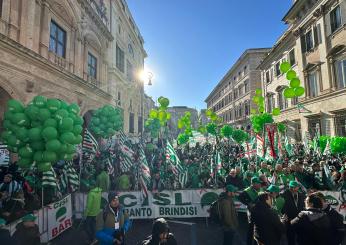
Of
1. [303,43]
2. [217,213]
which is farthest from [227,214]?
[303,43]

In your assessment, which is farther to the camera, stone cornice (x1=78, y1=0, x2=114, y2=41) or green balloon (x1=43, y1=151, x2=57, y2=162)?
stone cornice (x1=78, y1=0, x2=114, y2=41)

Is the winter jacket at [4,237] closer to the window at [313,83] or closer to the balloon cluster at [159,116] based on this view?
the balloon cluster at [159,116]

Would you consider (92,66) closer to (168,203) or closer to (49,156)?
(49,156)

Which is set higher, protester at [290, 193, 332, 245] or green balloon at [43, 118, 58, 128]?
green balloon at [43, 118, 58, 128]

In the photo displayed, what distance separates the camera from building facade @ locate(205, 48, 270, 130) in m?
36.6

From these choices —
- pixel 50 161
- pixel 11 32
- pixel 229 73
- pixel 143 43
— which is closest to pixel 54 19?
pixel 11 32

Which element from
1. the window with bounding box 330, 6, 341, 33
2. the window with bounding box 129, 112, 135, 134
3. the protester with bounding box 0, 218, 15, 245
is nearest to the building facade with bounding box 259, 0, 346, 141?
→ the window with bounding box 330, 6, 341, 33

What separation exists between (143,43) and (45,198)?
126ft

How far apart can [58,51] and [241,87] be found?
33.9 meters

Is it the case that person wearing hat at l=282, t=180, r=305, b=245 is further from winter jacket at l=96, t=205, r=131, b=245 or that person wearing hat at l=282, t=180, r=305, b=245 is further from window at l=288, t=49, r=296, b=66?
window at l=288, t=49, r=296, b=66

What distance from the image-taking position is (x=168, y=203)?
698 centimetres

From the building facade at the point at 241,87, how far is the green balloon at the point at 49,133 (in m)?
32.1

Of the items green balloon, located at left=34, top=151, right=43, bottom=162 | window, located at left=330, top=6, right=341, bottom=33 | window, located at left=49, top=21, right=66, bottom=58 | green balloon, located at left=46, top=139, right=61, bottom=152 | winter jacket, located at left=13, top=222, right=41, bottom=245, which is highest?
window, located at left=330, top=6, right=341, bottom=33

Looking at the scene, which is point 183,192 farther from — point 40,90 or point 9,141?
Answer: point 40,90
